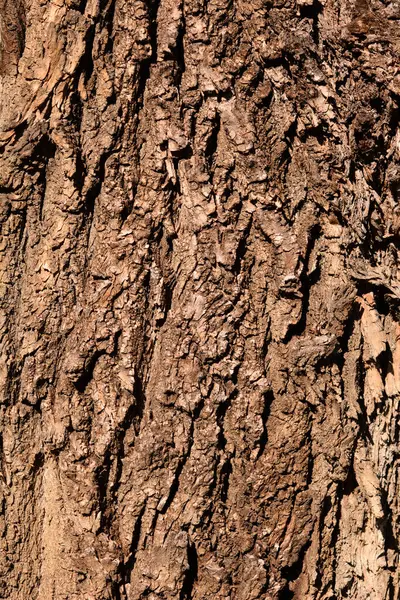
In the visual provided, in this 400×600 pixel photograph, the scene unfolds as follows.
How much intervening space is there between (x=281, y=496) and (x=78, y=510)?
1.82ft

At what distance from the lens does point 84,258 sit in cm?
192

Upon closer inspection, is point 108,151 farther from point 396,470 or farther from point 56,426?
point 396,470

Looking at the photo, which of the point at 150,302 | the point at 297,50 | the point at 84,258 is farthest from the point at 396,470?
the point at 297,50

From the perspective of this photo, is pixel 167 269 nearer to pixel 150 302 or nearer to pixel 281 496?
pixel 150 302

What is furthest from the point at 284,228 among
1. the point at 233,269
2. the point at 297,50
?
the point at 297,50

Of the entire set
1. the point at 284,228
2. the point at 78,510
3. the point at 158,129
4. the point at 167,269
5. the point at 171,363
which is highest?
the point at 158,129

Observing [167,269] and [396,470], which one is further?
[396,470]

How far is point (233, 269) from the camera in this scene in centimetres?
192

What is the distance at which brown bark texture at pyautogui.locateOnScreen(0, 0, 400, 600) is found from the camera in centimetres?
187

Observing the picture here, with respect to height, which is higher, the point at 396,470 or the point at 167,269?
the point at 167,269

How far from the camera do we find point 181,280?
1927mm

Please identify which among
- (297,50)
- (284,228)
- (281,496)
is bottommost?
(281,496)

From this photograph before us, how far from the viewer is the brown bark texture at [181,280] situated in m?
1.87

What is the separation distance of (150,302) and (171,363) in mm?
173
